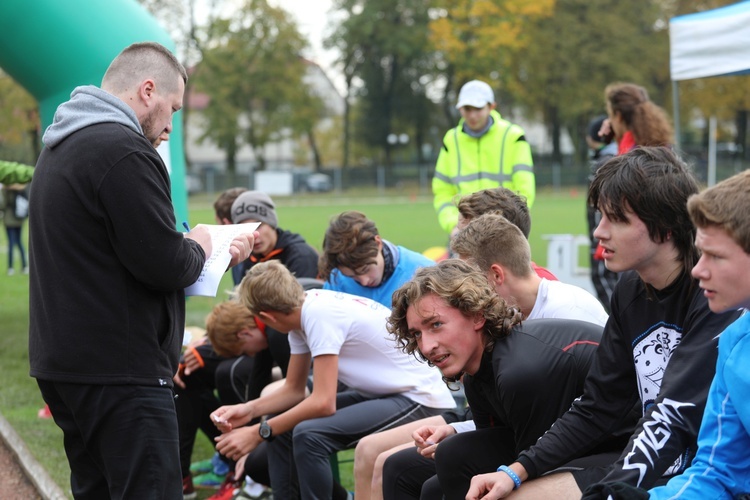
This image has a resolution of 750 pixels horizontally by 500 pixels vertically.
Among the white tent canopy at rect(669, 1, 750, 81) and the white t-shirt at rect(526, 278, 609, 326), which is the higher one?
the white tent canopy at rect(669, 1, 750, 81)

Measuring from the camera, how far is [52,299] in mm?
3068

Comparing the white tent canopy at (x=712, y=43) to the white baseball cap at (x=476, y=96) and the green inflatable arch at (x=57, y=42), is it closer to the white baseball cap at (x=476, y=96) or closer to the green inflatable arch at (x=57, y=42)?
the white baseball cap at (x=476, y=96)

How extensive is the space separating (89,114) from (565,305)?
197 cm

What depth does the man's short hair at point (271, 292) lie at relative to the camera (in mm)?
4164

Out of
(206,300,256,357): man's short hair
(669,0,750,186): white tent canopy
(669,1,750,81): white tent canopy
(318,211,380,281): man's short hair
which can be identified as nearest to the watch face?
(206,300,256,357): man's short hair

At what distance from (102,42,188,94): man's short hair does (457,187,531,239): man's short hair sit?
175cm

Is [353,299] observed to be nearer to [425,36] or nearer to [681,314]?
[681,314]

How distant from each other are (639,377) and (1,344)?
828 centimetres

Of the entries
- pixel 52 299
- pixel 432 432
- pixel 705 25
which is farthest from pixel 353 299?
pixel 705 25

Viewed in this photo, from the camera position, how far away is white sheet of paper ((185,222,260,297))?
10.9ft

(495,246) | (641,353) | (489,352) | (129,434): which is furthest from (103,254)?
(641,353)

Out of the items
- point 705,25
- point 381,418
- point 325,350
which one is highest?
point 705,25

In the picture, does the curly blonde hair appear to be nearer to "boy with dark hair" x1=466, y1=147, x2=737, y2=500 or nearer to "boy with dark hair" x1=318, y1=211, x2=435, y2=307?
"boy with dark hair" x1=466, y1=147, x2=737, y2=500

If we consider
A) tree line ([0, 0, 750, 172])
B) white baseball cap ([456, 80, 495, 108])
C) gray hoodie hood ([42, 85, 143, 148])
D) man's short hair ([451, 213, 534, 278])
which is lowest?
man's short hair ([451, 213, 534, 278])
